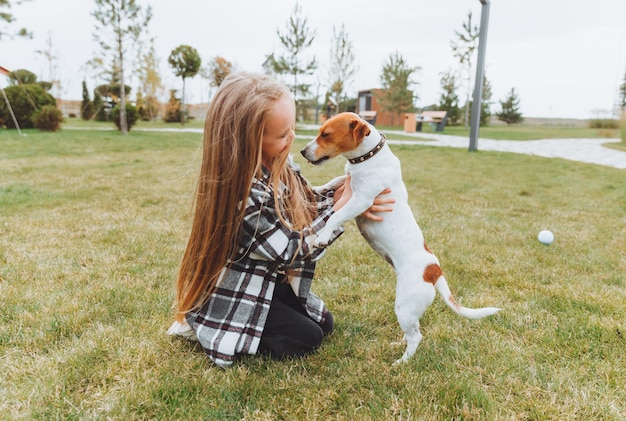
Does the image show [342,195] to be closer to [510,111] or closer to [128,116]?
[128,116]

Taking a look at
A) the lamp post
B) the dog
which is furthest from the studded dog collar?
the lamp post

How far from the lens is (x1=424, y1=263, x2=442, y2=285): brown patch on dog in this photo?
76.3 inches

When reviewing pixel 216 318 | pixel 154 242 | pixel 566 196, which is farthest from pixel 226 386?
pixel 566 196

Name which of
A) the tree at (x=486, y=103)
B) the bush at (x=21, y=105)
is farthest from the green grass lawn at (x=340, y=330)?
the tree at (x=486, y=103)

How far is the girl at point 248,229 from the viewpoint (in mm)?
1928

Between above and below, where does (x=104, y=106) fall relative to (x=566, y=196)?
above

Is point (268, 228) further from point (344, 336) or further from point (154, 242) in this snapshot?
point (154, 242)

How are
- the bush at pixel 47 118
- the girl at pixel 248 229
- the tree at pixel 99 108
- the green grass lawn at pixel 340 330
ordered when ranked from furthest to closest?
the tree at pixel 99 108 → the bush at pixel 47 118 → the girl at pixel 248 229 → the green grass lawn at pixel 340 330

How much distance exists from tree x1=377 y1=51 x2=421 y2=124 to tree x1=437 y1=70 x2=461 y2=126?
248 cm

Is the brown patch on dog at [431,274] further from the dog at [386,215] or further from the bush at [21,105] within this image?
the bush at [21,105]

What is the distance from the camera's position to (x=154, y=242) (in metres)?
3.84

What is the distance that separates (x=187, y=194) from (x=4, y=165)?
173 inches

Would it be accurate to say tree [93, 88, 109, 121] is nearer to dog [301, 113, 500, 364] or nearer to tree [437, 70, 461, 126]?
tree [437, 70, 461, 126]

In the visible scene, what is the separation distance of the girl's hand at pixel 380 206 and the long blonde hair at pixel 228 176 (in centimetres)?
31
